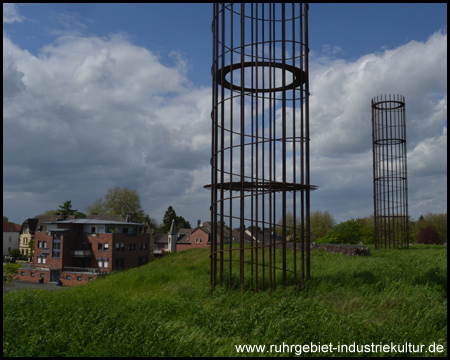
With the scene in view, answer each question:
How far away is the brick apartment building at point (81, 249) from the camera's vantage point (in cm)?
3428

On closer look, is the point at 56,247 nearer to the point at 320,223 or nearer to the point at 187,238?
the point at 187,238

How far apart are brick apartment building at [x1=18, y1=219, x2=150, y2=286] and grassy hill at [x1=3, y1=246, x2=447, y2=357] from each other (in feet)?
88.3

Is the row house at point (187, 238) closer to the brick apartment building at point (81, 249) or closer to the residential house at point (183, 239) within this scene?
the residential house at point (183, 239)

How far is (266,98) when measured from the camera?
894 centimetres

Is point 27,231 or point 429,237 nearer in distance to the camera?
point 429,237

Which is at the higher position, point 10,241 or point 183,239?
point 183,239

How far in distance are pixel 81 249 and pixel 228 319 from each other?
32.9m

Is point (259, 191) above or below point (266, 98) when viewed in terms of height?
below

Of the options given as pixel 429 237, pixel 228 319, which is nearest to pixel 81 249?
pixel 429 237

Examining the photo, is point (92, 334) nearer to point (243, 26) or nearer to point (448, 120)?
point (448, 120)

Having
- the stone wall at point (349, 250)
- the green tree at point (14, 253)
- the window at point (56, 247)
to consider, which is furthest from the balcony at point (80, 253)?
the stone wall at point (349, 250)

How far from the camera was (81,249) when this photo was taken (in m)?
36.3

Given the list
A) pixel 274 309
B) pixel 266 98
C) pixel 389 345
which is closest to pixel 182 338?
pixel 274 309

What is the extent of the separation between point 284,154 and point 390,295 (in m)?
3.71
